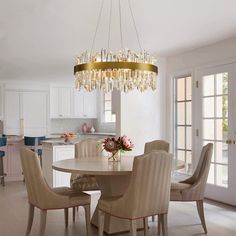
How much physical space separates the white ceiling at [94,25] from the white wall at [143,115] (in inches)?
28.4

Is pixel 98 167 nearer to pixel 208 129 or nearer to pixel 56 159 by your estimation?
pixel 56 159

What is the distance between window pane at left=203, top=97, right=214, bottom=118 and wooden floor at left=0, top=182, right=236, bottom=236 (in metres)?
1.30

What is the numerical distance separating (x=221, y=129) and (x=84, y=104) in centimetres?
534

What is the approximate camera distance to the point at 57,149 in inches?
223

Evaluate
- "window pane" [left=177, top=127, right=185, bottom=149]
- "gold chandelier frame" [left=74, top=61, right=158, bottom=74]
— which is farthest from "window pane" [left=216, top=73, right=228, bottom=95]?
"gold chandelier frame" [left=74, top=61, right=158, bottom=74]

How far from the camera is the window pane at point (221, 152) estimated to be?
5.08 meters

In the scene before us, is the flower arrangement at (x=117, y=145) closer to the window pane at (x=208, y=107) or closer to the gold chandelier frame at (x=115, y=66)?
the gold chandelier frame at (x=115, y=66)

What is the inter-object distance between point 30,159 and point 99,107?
660cm

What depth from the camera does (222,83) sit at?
513cm

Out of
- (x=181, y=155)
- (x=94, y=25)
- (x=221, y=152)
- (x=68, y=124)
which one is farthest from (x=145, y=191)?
(x=68, y=124)

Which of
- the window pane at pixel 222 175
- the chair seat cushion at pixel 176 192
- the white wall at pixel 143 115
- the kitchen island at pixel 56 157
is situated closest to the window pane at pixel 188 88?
the white wall at pixel 143 115

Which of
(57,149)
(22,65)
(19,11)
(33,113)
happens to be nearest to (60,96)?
(33,113)

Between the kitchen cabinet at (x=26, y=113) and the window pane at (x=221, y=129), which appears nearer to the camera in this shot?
the window pane at (x=221, y=129)

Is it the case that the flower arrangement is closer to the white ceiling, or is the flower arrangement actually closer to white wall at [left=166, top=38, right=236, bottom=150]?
the white ceiling
